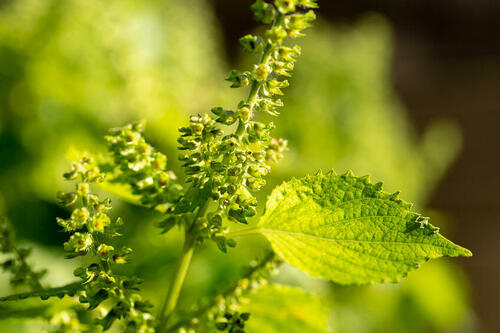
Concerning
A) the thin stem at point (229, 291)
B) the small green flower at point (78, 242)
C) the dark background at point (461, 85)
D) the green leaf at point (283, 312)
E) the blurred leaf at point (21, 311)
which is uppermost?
the small green flower at point (78, 242)

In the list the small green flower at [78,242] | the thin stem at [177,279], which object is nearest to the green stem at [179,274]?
the thin stem at [177,279]

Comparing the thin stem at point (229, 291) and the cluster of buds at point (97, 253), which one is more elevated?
the cluster of buds at point (97, 253)

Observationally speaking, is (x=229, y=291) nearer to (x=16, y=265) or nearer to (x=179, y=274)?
(x=179, y=274)

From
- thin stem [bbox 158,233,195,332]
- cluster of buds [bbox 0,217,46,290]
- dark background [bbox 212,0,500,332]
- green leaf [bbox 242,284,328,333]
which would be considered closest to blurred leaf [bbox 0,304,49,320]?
cluster of buds [bbox 0,217,46,290]

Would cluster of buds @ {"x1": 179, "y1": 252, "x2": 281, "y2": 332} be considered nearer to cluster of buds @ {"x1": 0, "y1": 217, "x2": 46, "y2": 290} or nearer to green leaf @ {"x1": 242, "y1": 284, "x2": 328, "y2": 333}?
green leaf @ {"x1": 242, "y1": 284, "x2": 328, "y2": 333}

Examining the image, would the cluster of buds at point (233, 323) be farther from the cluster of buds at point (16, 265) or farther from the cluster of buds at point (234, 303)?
the cluster of buds at point (16, 265)

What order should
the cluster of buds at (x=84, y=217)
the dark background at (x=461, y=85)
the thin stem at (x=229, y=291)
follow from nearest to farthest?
the cluster of buds at (x=84, y=217) < the thin stem at (x=229, y=291) < the dark background at (x=461, y=85)

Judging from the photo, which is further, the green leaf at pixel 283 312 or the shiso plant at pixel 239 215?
the green leaf at pixel 283 312

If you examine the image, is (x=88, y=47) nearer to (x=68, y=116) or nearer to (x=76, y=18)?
(x=76, y=18)
